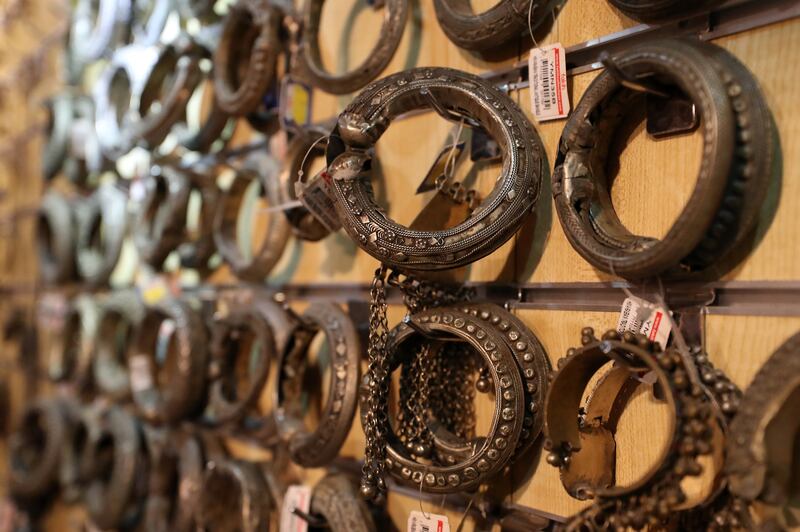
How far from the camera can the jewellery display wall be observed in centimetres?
78

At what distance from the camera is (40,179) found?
259cm

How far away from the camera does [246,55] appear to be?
163 centimetres

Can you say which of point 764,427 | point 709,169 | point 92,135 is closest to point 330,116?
point 709,169

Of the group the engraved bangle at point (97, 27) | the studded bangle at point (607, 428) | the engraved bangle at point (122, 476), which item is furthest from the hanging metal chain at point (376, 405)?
the engraved bangle at point (97, 27)

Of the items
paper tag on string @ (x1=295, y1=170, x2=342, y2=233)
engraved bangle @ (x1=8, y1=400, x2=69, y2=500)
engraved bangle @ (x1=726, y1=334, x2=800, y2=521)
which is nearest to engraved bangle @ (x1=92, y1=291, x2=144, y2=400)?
engraved bangle @ (x1=8, y1=400, x2=69, y2=500)

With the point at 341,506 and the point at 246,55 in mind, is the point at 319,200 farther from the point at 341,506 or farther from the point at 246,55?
the point at 246,55

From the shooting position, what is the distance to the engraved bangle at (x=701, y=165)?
2.39 feet

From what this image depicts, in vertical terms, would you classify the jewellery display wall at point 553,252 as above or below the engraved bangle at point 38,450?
above

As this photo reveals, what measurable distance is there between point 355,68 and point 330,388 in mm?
606

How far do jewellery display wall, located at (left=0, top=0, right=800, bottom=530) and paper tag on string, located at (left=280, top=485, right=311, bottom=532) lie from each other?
0.10 meters

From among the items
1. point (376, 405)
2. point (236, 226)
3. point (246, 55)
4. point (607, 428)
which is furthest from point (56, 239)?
point (607, 428)

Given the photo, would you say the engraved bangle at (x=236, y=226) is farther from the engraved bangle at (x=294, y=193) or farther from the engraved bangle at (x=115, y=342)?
the engraved bangle at (x=115, y=342)

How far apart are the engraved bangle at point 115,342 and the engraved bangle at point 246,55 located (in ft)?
2.28

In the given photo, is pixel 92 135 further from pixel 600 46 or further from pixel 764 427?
pixel 764 427
